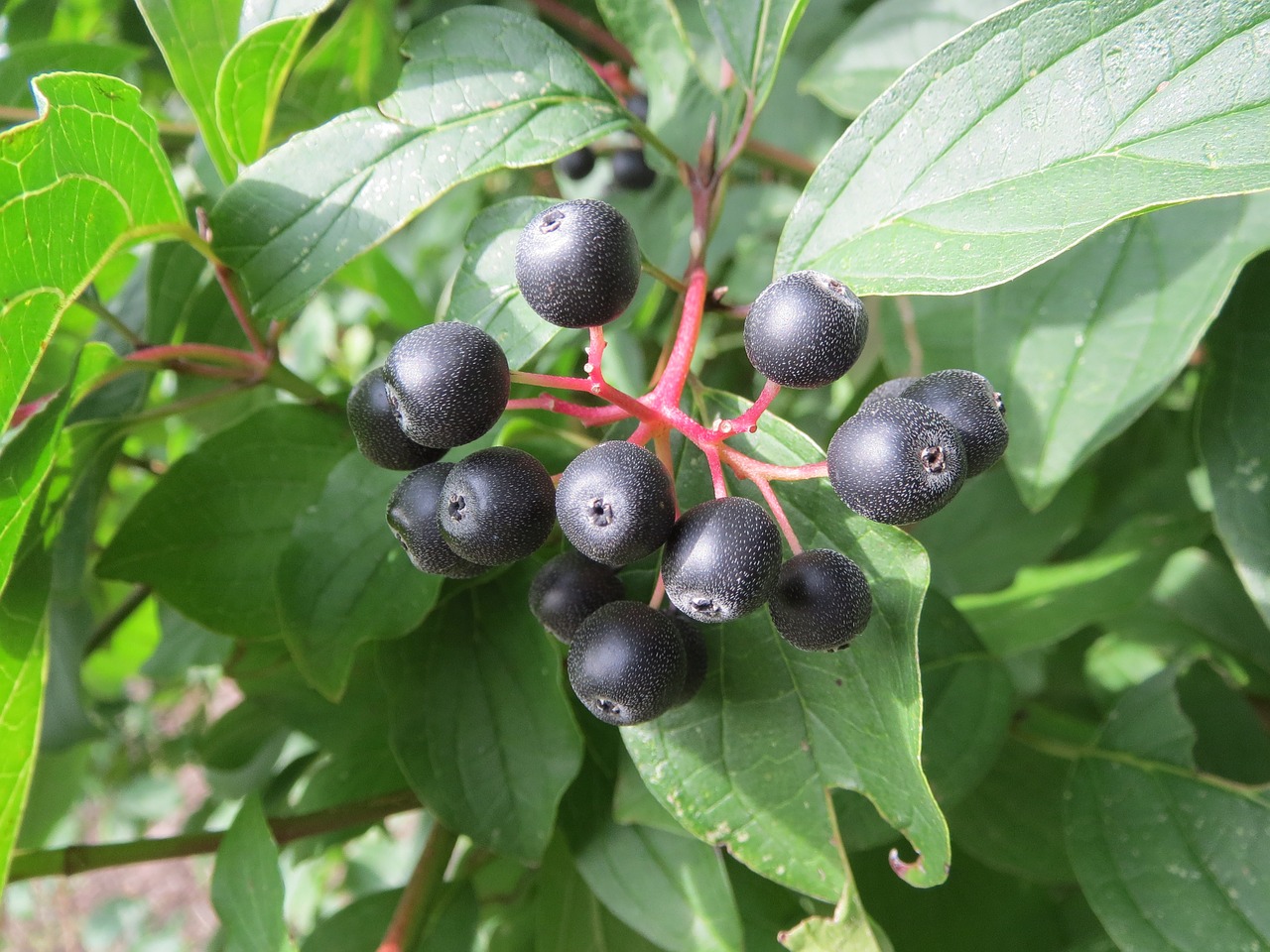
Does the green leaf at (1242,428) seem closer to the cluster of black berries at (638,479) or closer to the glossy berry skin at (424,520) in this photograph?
the cluster of black berries at (638,479)

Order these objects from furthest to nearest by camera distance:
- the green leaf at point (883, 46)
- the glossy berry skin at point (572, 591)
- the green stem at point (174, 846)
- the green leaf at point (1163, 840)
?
1. the green leaf at point (883, 46)
2. the green stem at point (174, 846)
3. the green leaf at point (1163, 840)
4. the glossy berry skin at point (572, 591)

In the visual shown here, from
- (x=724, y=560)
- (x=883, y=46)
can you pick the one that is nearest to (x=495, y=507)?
(x=724, y=560)

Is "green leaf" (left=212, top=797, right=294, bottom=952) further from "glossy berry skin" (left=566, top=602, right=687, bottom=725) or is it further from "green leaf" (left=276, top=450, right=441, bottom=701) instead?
"glossy berry skin" (left=566, top=602, right=687, bottom=725)

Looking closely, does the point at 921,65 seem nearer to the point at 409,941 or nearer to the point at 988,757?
the point at 988,757

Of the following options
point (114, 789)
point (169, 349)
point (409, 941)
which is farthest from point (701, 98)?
Result: point (114, 789)

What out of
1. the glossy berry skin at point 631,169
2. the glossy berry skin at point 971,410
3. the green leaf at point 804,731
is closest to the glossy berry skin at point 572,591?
the green leaf at point 804,731

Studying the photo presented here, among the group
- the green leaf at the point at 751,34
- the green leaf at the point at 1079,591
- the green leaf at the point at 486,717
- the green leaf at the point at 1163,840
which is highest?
the green leaf at the point at 751,34
